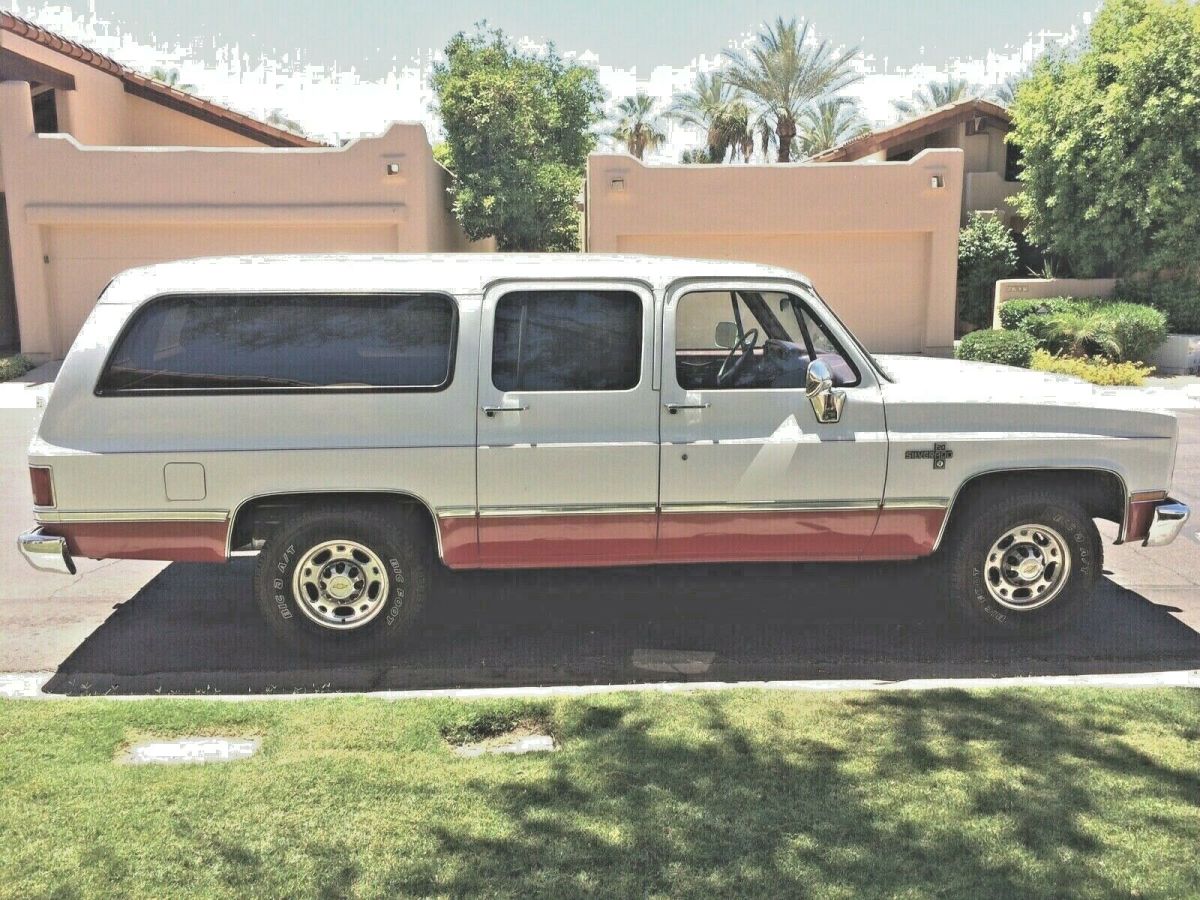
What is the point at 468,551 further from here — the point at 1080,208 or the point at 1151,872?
the point at 1080,208

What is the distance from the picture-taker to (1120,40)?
68.1ft

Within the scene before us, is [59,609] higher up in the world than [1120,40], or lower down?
lower down

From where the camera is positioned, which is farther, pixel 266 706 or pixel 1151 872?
pixel 266 706

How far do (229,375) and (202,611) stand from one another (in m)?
1.87

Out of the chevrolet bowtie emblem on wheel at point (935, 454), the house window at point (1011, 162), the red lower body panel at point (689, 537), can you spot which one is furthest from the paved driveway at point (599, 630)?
the house window at point (1011, 162)

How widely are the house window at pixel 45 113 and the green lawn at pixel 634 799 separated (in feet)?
70.6

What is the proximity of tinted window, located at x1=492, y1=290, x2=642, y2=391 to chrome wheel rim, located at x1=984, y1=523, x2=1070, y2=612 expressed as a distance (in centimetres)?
224

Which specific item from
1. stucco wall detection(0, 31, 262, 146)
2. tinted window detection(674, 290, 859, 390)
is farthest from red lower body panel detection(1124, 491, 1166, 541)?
stucco wall detection(0, 31, 262, 146)

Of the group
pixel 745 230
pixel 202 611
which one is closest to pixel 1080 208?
pixel 745 230

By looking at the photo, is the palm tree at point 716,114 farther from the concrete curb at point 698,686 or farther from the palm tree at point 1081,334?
the concrete curb at point 698,686

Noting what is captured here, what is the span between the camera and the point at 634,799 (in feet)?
12.9

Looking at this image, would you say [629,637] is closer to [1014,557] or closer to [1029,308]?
[1014,557]

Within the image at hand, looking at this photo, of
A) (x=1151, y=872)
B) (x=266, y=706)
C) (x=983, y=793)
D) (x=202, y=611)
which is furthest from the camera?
(x=202, y=611)

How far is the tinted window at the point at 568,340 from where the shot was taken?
557 centimetres
